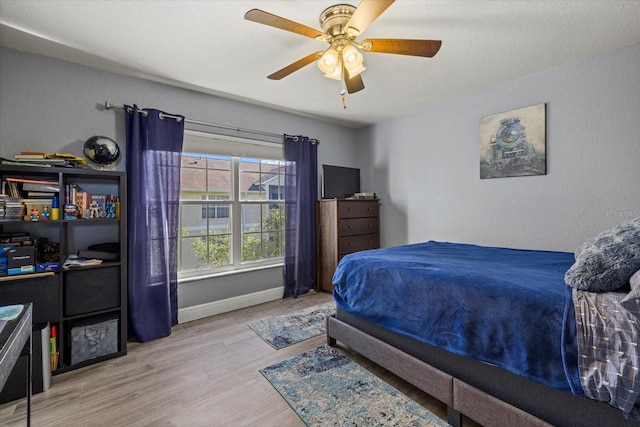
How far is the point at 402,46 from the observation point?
1.80m

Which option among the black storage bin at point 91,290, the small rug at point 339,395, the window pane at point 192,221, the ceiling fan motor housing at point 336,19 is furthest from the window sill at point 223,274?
the ceiling fan motor housing at point 336,19

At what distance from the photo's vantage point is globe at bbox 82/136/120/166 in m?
2.50

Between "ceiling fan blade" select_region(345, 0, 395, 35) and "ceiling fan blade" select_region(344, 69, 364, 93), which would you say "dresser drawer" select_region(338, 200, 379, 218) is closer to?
"ceiling fan blade" select_region(344, 69, 364, 93)

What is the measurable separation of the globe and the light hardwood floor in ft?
5.53

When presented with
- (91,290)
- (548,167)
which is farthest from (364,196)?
(91,290)

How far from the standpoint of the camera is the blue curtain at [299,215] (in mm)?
3852

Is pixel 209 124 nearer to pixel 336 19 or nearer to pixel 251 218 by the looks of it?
pixel 251 218

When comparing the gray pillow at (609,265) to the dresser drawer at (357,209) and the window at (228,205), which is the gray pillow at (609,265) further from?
the window at (228,205)

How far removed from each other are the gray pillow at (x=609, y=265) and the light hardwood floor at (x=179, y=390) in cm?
99

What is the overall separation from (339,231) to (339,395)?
2.23 metres

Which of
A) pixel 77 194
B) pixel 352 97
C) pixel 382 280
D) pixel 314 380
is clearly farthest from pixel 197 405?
pixel 352 97

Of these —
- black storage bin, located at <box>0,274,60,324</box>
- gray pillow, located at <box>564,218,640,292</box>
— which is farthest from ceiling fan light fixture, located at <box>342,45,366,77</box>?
black storage bin, located at <box>0,274,60,324</box>

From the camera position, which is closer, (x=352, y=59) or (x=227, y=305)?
(x=352, y=59)

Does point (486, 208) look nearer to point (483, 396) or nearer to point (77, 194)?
point (483, 396)
